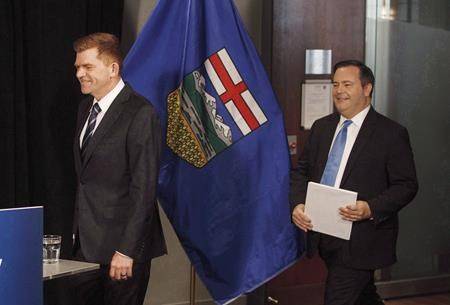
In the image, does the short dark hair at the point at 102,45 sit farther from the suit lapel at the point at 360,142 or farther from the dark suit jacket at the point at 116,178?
the suit lapel at the point at 360,142

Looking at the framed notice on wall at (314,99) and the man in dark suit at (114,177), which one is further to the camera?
the framed notice on wall at (314,99)

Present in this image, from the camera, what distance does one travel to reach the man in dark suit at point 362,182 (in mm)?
3869

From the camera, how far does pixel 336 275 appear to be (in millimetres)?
3918

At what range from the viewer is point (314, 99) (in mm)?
5512

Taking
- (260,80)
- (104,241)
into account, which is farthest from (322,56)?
(104,241)

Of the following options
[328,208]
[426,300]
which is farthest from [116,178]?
[426,300]

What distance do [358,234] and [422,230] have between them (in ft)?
8.22

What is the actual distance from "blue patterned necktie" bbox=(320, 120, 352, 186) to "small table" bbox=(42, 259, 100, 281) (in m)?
1.40

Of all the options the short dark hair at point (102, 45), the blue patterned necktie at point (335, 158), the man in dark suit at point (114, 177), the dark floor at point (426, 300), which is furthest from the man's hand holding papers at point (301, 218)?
the dark floor at point (426, 300)

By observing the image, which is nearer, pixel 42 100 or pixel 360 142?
pixel 360 142

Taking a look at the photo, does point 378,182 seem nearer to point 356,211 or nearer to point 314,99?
point 356,211

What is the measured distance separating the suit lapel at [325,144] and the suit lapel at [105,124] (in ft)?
3.79

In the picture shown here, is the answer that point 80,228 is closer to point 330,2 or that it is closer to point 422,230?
point 330,2

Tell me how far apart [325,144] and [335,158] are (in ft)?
0.38
